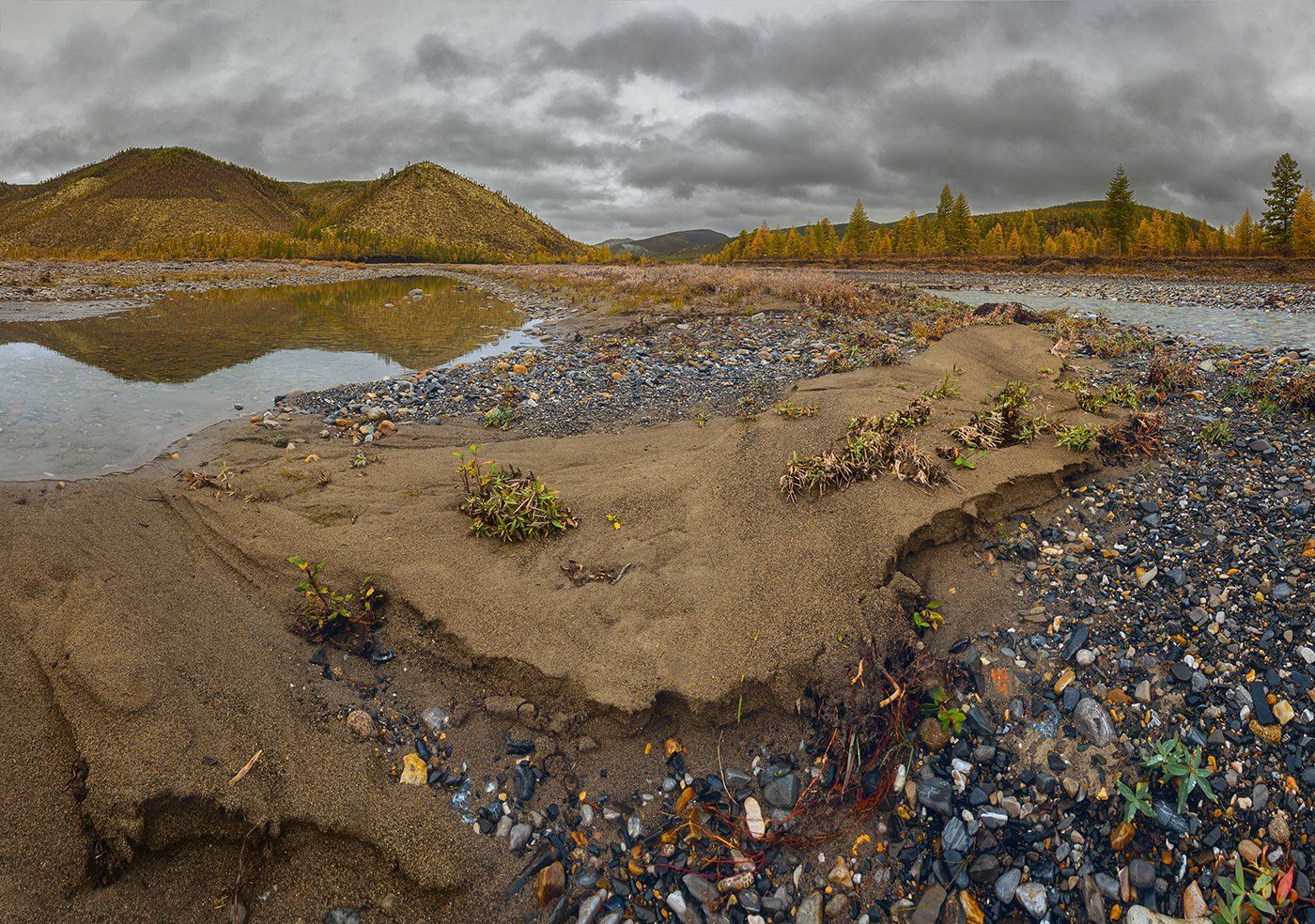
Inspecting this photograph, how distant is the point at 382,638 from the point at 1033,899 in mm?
4448

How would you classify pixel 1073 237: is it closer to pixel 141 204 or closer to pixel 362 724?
pixel 362 724

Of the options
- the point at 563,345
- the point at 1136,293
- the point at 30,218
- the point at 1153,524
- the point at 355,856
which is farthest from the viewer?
the point at 30,218

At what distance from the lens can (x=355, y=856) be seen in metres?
3.18

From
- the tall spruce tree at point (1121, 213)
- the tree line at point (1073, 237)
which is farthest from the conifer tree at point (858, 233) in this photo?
the tall spruce tree at point (1121, 213)

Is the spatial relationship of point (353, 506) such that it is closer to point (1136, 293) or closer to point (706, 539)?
point (706, 539)

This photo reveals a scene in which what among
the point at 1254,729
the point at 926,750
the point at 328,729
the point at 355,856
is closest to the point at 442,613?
the point at 328,729

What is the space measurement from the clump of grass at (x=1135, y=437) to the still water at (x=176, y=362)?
1207 cm

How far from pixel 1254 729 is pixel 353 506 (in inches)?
294

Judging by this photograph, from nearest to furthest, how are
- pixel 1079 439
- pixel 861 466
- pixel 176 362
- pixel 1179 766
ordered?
pixel 1179 766
pixel 861 466
pixel 1079 439
pixel 176 362

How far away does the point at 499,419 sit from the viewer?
9.55 meters

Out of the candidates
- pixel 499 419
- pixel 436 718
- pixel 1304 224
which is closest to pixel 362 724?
pixel 436 718

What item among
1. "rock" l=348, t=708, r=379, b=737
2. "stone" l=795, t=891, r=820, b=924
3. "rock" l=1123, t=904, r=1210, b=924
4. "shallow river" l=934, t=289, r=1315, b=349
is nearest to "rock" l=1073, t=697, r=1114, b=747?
"rock" l=1123, t=904, r=1210, b=924

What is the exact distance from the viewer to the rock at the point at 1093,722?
3.65 meters

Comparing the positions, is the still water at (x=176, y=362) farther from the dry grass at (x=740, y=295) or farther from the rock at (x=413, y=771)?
the rock at (x=413, y=771)
